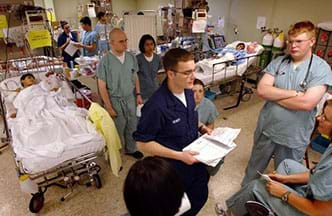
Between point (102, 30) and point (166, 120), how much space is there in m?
2.95

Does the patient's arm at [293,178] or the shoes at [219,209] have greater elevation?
the patient's arm at [293,178]

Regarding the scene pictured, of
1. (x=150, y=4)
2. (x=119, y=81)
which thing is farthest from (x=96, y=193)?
(x=150, y=4)

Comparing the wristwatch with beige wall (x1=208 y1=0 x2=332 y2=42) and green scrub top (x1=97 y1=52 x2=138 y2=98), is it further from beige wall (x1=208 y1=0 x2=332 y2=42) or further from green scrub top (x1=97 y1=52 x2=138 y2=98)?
beige wall (x1=208 y1=0 x2=332 y2=42)

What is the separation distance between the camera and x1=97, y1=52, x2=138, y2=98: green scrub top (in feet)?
7.39

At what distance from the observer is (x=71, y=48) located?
3635mm

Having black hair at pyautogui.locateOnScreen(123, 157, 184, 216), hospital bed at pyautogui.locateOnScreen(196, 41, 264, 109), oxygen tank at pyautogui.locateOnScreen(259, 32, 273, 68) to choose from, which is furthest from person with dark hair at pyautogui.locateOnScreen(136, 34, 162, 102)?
oxygen tank at pyautogui.locateOnScreen(259, 32, 273, 68)

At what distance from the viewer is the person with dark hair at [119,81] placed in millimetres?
2242

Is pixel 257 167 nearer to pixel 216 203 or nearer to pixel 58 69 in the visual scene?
pixel 216 203

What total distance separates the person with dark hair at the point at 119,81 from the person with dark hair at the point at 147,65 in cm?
23

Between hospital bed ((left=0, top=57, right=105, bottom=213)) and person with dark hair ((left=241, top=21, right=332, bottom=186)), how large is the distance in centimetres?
125

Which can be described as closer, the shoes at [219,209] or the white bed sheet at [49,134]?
the white bed sheet at [49,134]

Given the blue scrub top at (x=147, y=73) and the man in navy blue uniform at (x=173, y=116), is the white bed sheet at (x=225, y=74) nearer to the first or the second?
the blue scrub top at (x=147, y=73)

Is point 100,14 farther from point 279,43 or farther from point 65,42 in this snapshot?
point 279,43

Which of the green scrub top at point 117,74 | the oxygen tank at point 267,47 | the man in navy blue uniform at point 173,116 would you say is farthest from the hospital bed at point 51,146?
the oxygen tank at point 267,47
